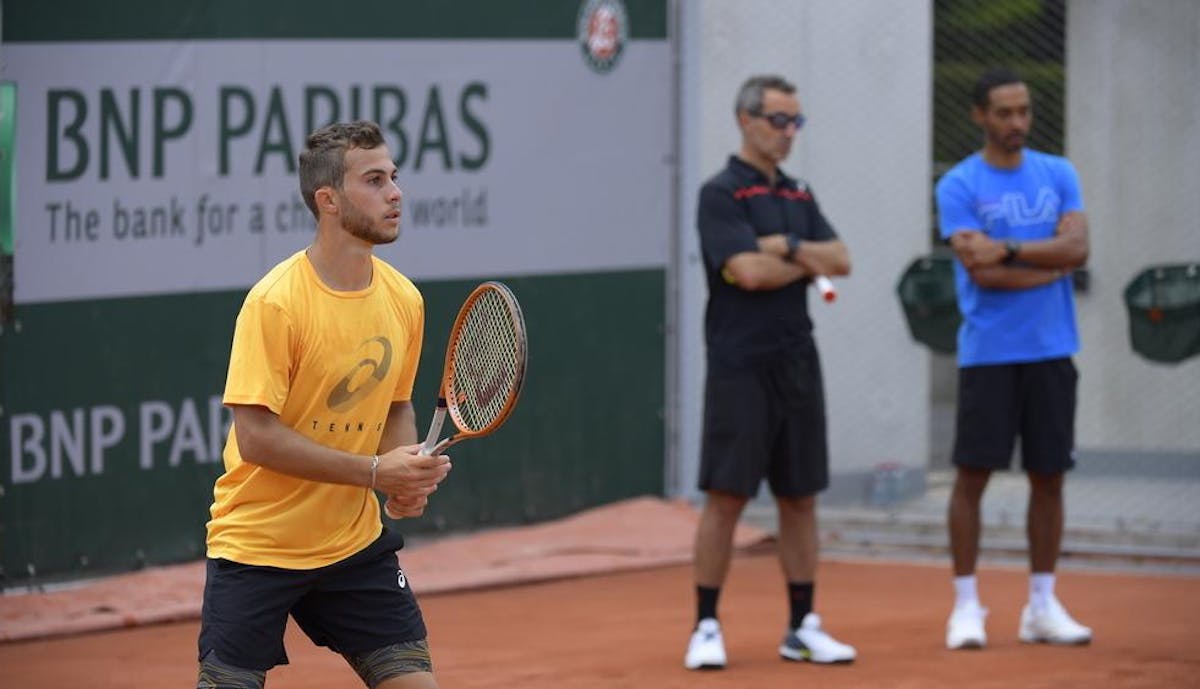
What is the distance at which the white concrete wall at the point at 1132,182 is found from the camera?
1073 cm

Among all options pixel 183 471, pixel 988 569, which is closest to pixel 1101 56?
pixel 988 569

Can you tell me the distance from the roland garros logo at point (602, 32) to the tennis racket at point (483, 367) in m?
5.47

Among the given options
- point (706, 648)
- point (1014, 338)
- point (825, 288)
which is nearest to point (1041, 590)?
point (1014, 338)

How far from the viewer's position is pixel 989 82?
290 inches

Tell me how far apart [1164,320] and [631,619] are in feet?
9.91

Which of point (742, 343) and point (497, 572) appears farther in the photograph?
point (497, 572)

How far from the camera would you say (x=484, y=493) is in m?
9.75

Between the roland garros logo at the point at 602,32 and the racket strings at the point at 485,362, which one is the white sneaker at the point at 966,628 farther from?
the roland garros logo at the point at 602,32

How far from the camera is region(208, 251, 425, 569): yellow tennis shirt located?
14.7 feet

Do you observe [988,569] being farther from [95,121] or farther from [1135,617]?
Answer: [95,121]

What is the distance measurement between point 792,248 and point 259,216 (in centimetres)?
279

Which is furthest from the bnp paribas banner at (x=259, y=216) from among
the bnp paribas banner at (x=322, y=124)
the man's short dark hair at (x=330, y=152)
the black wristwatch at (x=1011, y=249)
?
the man's short dark hair at (x=330, y=152)

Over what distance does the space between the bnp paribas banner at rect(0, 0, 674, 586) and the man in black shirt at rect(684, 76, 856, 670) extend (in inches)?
98.5

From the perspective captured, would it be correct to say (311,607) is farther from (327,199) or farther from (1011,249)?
(1011,249)
